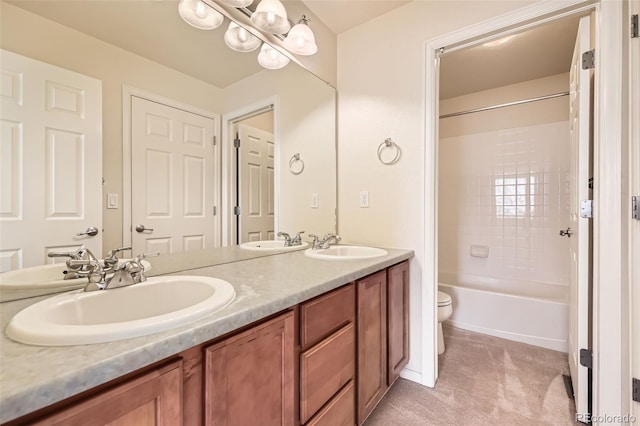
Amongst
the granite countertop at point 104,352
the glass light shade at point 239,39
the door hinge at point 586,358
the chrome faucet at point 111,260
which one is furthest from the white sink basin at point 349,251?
the glass light shade at point 239,39

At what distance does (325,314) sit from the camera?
1028mm

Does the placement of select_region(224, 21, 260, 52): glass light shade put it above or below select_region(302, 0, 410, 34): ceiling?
below

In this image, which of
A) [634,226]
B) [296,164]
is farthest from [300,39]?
[634,226]

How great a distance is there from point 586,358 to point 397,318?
90 cm

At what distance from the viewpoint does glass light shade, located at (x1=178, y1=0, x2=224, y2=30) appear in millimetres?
1166

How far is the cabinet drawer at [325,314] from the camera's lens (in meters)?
0.94

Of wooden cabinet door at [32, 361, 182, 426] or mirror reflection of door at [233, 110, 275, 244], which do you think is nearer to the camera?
wooden cabinet door at [32, 361, 182, 426]

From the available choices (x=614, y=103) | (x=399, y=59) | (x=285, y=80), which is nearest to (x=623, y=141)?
(x=614, y=103)

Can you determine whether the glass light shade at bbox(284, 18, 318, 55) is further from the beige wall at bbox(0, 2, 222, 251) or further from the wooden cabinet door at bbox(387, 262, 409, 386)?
the wooden cabinet door at bbox(387, 262, 409, 386)

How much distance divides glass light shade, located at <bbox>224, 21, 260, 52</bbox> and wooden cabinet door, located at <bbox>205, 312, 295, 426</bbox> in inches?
52.4

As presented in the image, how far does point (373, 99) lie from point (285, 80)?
2.08 ft

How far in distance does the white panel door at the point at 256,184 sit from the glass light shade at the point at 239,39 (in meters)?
0.41

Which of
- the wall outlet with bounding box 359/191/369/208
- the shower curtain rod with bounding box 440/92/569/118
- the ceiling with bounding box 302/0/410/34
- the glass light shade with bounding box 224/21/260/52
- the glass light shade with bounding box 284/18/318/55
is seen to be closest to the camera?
the glass light shade with bounding box 224/21/260/52

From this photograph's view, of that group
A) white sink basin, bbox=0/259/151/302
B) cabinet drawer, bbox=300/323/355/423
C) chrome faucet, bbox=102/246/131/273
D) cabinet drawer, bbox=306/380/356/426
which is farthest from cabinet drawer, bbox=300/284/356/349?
white sink basin, bbox=0/259/151/302
